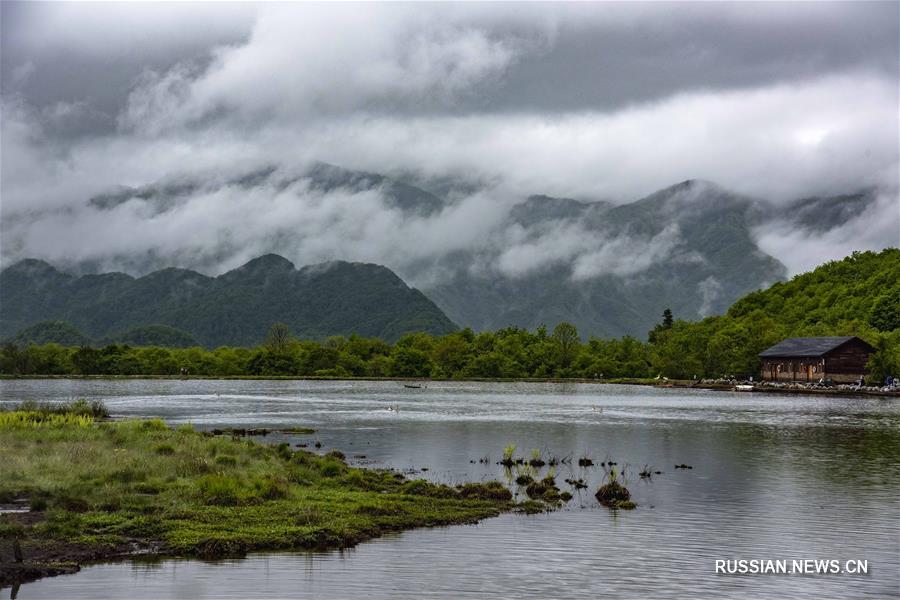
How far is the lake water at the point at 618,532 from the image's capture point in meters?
24.3

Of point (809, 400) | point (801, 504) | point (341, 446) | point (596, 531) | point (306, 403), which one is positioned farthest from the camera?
point (809, 400)

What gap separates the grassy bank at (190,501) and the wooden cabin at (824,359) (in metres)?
135

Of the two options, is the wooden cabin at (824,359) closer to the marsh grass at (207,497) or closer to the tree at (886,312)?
the tree at (886,312)

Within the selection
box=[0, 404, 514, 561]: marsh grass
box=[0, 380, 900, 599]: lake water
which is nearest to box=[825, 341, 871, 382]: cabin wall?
box=[0, 380, 900, 599]: lake water

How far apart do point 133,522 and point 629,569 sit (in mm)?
15369

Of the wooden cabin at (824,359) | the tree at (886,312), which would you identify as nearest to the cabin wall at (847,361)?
the wooden cabin at (824,359)

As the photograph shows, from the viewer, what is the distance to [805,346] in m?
168

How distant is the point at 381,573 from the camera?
25375 millimetres

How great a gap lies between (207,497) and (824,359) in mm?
149554

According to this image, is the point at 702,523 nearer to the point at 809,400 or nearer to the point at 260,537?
the point at 260,537

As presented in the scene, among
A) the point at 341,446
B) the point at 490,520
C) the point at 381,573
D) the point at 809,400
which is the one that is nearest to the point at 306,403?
the point at 341,446

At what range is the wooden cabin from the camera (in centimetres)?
15862

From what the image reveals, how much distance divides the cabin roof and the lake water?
87.6 m

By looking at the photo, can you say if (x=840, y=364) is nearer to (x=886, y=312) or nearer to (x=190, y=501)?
(x=886, y=312)
